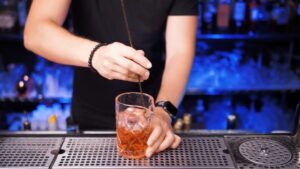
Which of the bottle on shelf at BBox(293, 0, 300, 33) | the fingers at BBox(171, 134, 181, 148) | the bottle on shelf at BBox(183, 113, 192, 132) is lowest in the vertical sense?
the bottle on shelf at BBox(183, 113, 192, 132)

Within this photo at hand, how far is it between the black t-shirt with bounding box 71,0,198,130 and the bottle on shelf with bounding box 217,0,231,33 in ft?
3.91

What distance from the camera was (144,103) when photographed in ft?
3.96

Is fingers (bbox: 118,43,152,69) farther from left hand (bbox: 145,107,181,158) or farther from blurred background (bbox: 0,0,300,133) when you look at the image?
blurred background (bbox: 0,0,300,133)

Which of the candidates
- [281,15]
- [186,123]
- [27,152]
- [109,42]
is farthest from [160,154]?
[281,15]

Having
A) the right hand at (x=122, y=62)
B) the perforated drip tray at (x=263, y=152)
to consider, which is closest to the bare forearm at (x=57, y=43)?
the right hand at (x=122, y=62)

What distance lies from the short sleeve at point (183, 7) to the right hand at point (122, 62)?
0.74 meters

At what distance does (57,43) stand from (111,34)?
1.68ft

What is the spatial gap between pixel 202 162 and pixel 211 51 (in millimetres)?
2317

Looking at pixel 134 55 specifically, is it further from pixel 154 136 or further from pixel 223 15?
pixel 223 15

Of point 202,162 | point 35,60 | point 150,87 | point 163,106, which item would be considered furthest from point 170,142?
point 35,60

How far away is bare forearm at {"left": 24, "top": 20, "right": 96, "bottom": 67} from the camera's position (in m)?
1.36

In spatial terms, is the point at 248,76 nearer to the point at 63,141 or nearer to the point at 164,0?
the point at 164,0

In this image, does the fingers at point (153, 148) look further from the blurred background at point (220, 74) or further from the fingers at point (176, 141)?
the blurred background at point (220, 74)

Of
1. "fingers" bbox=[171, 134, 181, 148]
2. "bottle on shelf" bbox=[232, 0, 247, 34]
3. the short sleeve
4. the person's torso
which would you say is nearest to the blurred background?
"bottle on shelf" bbox=[232, 0, 247, 34]
